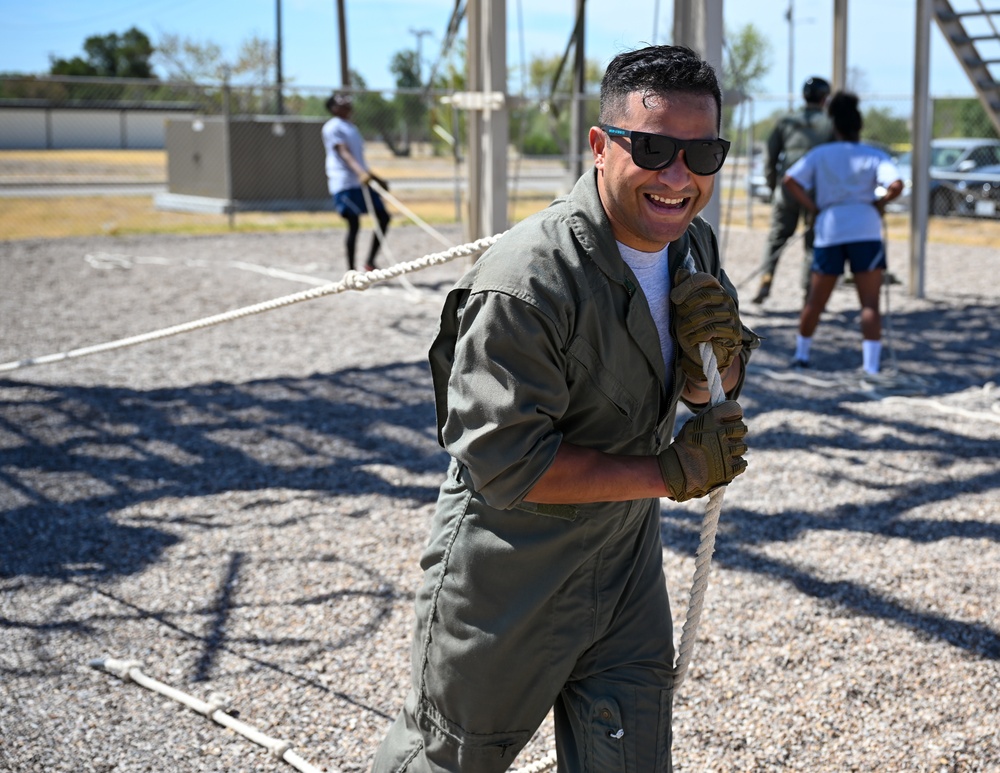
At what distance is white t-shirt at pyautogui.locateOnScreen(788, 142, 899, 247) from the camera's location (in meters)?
7.05

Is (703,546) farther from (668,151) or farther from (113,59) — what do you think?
(113,59)

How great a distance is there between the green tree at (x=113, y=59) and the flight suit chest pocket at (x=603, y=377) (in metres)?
64.0

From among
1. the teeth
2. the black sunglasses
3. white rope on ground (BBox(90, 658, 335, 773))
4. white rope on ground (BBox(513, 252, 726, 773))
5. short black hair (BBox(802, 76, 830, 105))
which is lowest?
white rope on ground (BBox(90, 658, 335, 773))

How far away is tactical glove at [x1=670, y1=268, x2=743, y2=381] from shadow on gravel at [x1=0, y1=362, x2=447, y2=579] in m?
2.93

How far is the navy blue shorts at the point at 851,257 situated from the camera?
7109 mm

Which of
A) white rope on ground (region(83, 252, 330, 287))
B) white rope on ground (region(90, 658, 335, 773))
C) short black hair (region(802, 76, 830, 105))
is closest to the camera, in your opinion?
white rope on ground (region(90, 658, 335, 773))

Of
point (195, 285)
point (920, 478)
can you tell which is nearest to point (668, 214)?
point (920, 478)

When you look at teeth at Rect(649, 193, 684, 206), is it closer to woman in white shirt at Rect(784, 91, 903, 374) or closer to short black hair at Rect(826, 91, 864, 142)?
woman in white shirt at Rect(784, 91, 903, 374)

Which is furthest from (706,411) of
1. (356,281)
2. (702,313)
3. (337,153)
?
(337,153)

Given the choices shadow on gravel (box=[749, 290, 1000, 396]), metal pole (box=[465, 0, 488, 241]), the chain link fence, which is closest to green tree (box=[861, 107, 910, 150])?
the chain link fence

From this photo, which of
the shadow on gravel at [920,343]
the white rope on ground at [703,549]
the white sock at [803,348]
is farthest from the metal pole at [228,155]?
the white rope on ground at [703,549]

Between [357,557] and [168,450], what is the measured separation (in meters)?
1.89

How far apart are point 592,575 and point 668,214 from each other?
→ 0.70 metres

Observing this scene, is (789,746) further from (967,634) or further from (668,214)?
(668,214)
